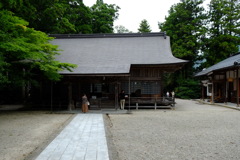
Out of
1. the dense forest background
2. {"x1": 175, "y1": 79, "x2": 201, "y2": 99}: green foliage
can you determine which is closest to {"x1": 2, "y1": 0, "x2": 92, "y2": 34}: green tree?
the dense forest background

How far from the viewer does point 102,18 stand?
30.2 m

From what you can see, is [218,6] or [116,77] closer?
[116,77]

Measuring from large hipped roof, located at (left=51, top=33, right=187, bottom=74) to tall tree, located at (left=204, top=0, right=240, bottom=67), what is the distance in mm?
9655

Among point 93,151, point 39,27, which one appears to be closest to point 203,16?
point 39,27

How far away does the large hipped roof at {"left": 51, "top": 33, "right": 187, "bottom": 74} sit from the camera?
16.3m

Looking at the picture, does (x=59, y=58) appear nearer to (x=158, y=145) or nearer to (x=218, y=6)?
(x=158, y=145)

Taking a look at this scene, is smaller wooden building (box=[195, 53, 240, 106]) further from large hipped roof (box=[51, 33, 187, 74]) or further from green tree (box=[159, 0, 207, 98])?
green tree (box=[159, 0, 207, 98])

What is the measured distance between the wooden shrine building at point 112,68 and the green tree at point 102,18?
8084 millimetres

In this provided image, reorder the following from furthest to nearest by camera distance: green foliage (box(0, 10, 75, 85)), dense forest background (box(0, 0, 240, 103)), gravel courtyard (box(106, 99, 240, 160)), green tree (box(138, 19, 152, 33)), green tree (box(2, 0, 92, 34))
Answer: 1. green tree (box(138, 19, 152, 33))
2. dense forest background (box(0, 0, 240, 103))
3. green tree (box(2, 0, 92, 34))
4. green foliage (box(0, 10, 75, 85))
5. gravel courtyard (box(106, 99, 240, 160))

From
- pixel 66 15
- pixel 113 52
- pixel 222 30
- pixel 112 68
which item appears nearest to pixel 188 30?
pixel 222 30

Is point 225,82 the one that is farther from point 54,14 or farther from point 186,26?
point 54,14

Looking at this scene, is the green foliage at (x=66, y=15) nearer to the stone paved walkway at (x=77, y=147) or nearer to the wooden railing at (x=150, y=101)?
the stone paved walkway at (x=77, y=147)

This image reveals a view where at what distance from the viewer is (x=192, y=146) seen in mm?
6047

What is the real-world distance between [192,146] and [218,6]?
2664cm
